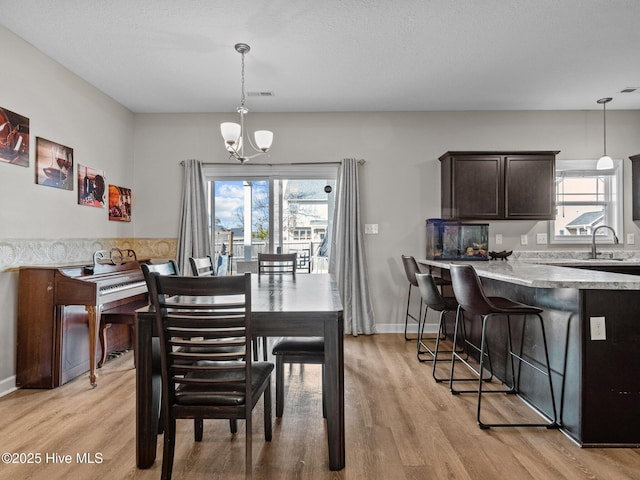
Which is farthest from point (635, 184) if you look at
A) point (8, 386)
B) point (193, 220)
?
point (8, 386)

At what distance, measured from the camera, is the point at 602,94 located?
4.22 m

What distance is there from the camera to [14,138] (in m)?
2.94

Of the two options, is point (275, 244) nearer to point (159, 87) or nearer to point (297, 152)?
point (297, 152)

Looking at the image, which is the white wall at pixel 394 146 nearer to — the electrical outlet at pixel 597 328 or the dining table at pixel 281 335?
the electrical outlet at pixel 597 328

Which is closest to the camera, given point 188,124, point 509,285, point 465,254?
point 509,285

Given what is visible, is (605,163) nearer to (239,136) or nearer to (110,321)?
(239,136)

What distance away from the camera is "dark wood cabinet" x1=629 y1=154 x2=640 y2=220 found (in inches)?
180

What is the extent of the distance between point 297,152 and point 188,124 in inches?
55.6

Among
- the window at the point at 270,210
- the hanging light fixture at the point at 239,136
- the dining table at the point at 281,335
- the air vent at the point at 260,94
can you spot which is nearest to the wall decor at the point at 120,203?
the window at the point at 270,210

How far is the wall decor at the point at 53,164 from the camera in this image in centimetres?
322

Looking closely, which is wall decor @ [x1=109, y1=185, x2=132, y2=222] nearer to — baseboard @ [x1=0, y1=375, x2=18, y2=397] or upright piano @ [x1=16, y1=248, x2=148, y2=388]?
upright piano @ [x1=16, y1=248, x2=148, y2=388]

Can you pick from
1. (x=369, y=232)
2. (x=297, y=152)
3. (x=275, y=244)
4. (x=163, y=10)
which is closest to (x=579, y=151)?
(x=369, y=232)

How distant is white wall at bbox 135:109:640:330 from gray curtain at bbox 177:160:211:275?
10.3 inches

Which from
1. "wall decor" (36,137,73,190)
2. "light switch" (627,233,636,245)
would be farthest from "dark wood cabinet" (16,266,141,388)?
"light switch" (627,233,636,245)
